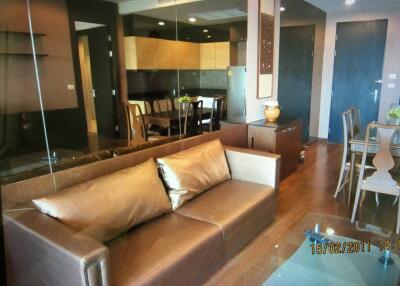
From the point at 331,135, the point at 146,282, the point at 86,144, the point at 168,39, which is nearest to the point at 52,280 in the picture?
the point at 146,282

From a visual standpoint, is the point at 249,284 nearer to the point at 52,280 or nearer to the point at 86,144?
the point at 52,280

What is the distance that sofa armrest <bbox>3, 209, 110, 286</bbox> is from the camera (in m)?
1.28

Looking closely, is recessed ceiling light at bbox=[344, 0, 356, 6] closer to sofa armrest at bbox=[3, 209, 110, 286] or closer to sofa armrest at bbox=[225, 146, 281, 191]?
sofa armrest at bbox=[225, 146, 281, 191]

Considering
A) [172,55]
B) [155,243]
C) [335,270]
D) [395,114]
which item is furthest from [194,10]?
[335,270]

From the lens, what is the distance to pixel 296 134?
396 cm

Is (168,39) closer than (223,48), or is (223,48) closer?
Answer: (168,39)

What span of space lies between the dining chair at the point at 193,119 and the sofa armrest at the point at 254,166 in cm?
37

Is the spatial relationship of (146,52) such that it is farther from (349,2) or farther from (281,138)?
(349,2)

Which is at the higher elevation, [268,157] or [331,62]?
[331,62]

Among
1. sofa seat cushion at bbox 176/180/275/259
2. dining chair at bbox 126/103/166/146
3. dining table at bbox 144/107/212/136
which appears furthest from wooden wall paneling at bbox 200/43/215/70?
sofa seat cushion at bbox 176/180/275/259

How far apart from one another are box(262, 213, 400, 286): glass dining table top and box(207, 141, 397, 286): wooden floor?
140 mm

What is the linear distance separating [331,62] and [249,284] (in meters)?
5.02

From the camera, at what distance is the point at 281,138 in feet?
11.7

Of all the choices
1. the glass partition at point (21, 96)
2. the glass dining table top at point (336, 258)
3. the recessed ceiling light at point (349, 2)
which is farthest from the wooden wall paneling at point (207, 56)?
the recessed ceiling light at point (349, 2)
